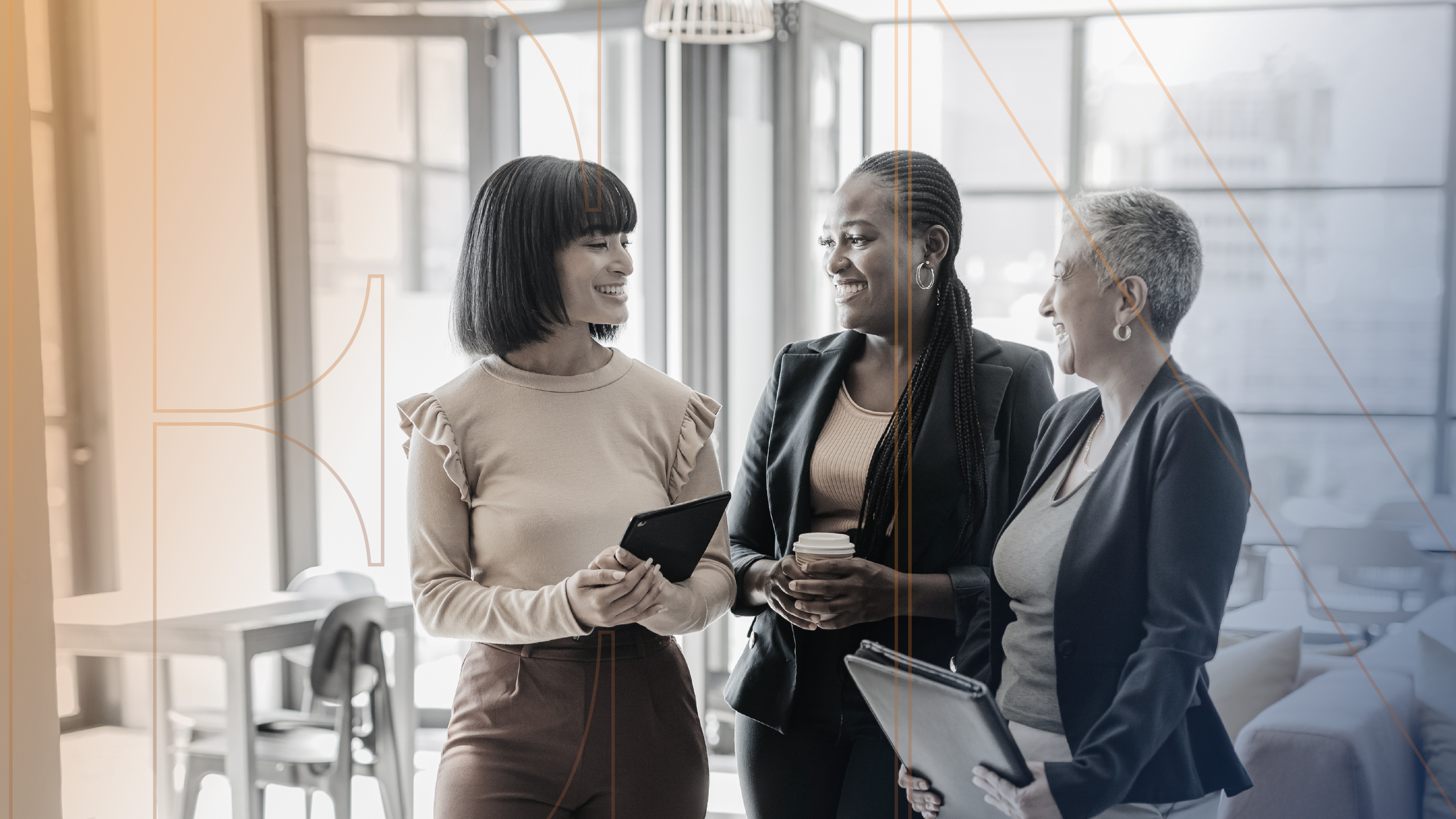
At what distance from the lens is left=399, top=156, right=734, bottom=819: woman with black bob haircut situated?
41.3 inches

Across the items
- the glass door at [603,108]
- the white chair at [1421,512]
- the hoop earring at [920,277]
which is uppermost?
the glass door at [603,108]

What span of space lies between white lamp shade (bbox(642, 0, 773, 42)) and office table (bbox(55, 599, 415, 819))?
91 cm

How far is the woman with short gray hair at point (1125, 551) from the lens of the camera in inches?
38.8

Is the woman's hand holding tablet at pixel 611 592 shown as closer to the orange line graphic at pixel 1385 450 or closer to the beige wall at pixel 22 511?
the orange line graphic at pixel 1385 450

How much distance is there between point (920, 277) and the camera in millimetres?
1107

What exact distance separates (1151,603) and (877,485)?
0.95 feet

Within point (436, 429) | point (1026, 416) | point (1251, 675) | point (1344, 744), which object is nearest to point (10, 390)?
point (436, 429)

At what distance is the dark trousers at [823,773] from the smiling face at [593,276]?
1.63 feet

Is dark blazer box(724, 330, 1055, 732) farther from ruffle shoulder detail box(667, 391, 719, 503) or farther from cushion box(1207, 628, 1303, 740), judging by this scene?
cushion box(1207, 628, 1303, 740)
